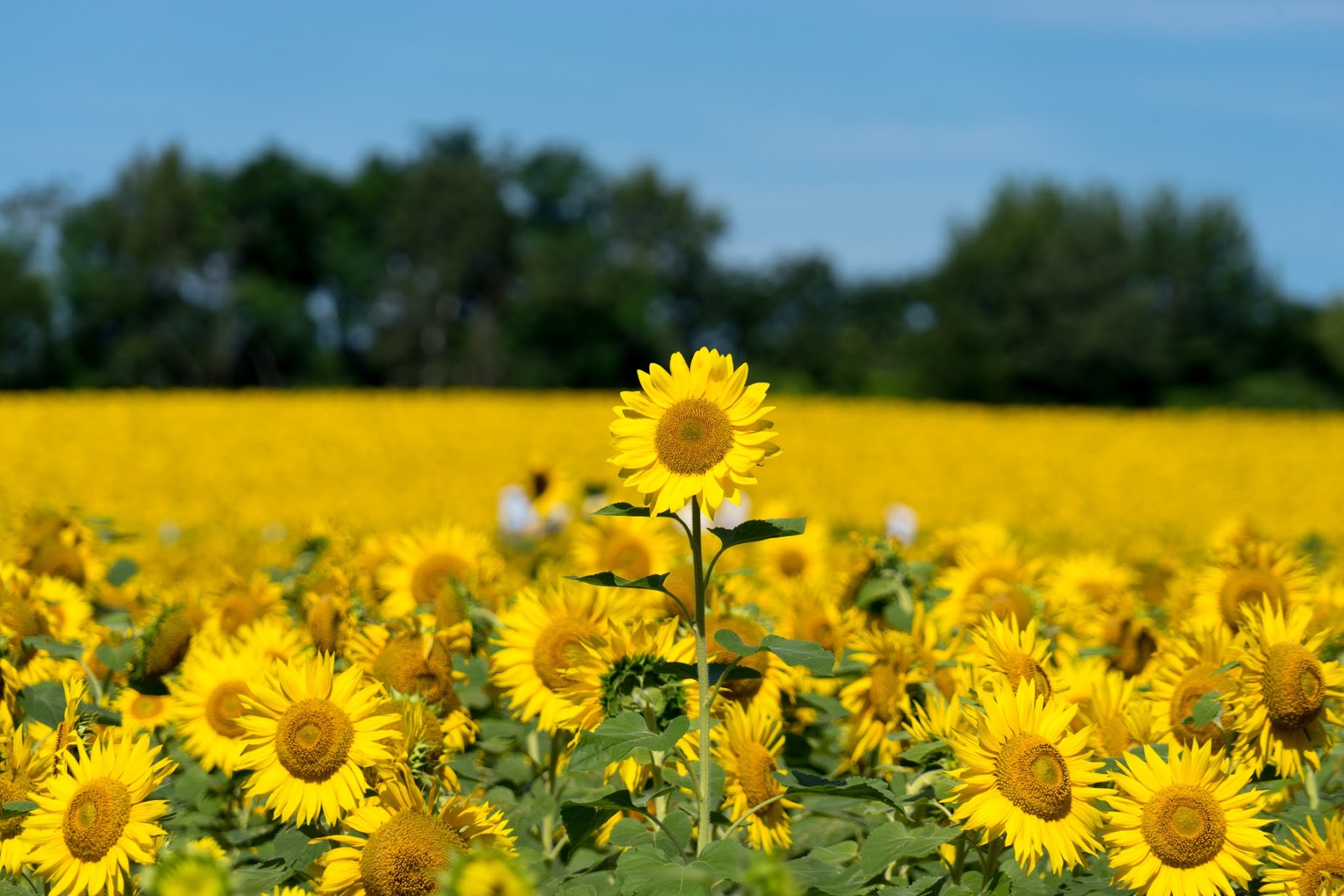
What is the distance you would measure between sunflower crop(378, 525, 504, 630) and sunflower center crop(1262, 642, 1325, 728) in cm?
176

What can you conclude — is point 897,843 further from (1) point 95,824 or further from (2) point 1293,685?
(1) point 95,824

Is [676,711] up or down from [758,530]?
down

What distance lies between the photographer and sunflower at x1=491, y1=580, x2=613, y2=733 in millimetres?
2607

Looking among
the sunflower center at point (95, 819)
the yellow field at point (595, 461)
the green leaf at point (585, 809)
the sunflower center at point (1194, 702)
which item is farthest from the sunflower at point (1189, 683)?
the yellow field at point (595, 461)

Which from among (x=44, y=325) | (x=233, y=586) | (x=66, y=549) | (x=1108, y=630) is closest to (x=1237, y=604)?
(x=1108, y=630)

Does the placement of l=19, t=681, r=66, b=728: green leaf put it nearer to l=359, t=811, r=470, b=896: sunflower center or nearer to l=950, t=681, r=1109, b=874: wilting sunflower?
l=359, t=811, r=470, b=896: sunflower center

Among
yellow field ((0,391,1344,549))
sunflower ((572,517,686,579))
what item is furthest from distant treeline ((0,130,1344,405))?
sunflower ((572,517,686,579))

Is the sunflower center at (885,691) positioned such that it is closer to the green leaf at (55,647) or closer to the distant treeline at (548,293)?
the green leaf at (55,647)

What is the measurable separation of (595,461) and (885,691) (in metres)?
18.3

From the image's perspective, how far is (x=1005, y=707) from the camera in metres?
2.08

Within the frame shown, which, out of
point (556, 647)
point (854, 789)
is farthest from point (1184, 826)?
point (556, 647)

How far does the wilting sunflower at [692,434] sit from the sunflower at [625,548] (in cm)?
177

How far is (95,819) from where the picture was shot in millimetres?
2148

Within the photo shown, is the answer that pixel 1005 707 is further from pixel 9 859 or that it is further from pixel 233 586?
pixel 233 586
